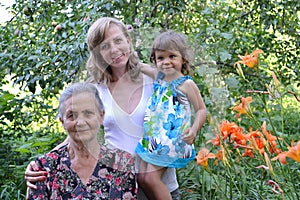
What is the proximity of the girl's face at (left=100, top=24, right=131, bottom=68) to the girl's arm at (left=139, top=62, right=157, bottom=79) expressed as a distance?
71 millimetres

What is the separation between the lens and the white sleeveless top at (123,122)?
6.87 feet

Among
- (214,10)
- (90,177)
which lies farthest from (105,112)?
(214,10)

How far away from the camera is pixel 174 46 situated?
2.08 meters

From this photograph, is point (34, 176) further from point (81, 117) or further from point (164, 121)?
point (164, 121)

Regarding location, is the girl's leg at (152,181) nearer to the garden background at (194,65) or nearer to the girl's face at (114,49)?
the garden background at (194,65)

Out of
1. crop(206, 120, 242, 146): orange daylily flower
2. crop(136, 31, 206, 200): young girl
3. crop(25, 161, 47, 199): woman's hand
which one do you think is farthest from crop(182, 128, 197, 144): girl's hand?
crop(25, 161, 47, 199): woman's hand

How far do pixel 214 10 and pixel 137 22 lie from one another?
107 cm

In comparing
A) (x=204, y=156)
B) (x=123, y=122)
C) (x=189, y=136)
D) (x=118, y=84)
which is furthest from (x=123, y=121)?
(x=204, y=156)

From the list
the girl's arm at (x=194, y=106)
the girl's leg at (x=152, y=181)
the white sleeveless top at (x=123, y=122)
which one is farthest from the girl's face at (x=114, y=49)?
the girl's leg at (x=152, y=181)

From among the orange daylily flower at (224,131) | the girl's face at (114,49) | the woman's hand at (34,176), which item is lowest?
the woman's hand at (34,176)

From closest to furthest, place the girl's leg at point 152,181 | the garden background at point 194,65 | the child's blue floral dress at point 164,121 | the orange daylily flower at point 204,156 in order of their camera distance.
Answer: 1. the child's blue floral dress at point 164,121
2. the girl's leg at point 152,181
3. the orange daylily flower at point 204,156
4. the garden background at point 194,65

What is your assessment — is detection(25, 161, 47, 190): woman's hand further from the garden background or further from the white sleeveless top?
A: the garden background

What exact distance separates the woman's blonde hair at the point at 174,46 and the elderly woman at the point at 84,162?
0.30 metres

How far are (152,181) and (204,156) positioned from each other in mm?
248
